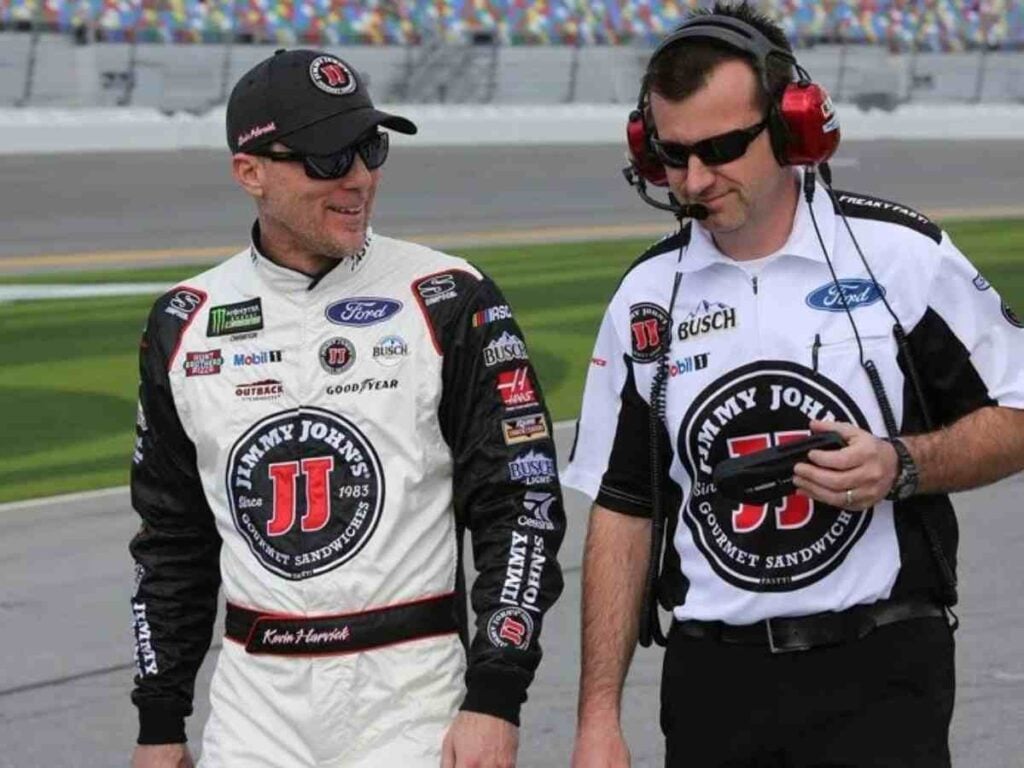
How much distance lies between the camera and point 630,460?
371 centimetres

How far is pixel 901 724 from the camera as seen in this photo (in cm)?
351

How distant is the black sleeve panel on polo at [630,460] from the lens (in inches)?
146

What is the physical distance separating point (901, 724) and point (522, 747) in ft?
9.82

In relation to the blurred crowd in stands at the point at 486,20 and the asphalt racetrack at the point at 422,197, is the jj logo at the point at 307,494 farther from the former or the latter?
the blurred crowd in stands at the point at 486,20

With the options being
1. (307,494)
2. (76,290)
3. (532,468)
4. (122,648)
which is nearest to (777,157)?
(532,468)

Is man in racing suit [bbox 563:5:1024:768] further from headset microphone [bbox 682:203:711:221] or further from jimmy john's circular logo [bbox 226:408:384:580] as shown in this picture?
jimmy john's circular logo [bbox 226:408:384:580]

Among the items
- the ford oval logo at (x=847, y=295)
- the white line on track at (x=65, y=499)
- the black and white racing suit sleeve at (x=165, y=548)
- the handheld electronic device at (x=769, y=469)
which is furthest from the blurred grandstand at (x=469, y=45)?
the handheld electronic device at (x=769, y=469)

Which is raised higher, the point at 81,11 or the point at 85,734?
the point at 85,734

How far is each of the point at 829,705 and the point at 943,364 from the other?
0.57 m

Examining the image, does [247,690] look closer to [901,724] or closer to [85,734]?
[901,724]

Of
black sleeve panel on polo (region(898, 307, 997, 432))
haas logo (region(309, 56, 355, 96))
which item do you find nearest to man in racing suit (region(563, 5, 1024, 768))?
black sleeve panel on polo (region(898, 307, 997, 432))

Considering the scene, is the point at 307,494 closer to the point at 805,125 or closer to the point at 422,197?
the point at 805,125

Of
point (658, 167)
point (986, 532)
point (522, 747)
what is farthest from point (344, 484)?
point (986, 532)

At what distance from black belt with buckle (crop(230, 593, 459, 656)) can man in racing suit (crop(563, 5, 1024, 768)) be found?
0.28m
